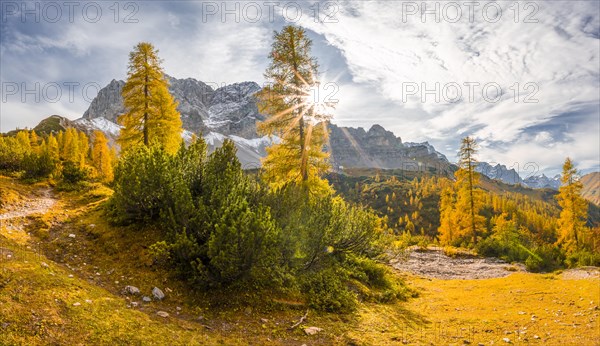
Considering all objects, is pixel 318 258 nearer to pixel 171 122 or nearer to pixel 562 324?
pixel 562 324

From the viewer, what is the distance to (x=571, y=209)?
34.0 metres

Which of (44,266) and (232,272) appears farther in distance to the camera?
(232,272)

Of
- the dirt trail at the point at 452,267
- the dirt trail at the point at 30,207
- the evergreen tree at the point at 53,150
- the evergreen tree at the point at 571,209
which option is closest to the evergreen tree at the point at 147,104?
the evergreen tree at the point at 53,150

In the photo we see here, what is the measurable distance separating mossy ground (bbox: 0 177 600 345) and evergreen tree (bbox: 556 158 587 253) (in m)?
26.6

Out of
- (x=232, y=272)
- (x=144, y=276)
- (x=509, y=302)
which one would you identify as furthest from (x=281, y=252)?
(x=509, y=302)

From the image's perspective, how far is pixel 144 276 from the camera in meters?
7.99

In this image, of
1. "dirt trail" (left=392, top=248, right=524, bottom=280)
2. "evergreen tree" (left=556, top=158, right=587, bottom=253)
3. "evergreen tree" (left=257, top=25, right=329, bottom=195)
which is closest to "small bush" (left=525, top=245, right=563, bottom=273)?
"dirt trail" (left=392, top=248, right=524, bottom=280)

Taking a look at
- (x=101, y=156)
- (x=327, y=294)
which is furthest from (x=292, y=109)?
(x=101, y=156)

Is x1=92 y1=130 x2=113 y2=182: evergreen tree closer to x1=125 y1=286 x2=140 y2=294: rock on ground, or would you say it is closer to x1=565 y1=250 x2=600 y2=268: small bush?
x1=125 y1=286 x2=140 y2=294: rock on ground

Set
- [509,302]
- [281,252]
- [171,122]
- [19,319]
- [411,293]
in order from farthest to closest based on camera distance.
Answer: [171,122] < [411,293] < [509,302] < [281,252] < [19,319]

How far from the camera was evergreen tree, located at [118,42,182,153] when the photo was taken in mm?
23859

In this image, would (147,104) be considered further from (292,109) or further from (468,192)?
(468,192)

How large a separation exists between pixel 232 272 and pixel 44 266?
404 centimetres

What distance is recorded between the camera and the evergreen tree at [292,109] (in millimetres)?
16875
